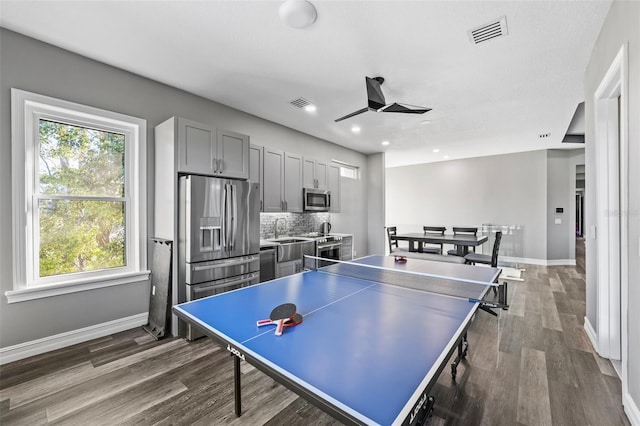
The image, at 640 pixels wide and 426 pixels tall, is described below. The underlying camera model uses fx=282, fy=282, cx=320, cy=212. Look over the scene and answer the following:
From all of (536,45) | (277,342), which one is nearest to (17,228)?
(277,342)

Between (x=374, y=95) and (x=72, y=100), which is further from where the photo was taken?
(x=374, y=95)

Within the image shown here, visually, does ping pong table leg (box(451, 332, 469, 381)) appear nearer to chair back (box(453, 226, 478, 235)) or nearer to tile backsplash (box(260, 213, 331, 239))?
tile backsplash (box(260, 213, 331, 239))

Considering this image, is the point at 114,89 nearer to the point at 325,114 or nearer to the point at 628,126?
the point at 325,114

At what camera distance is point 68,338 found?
273cm

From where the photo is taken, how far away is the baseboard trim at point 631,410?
1656mm

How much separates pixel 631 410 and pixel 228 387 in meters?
2.61

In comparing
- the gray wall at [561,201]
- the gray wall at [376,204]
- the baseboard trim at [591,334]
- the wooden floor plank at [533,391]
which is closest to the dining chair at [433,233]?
the gray wall at [376,204]

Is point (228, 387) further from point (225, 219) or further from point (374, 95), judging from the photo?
point (374, 95)

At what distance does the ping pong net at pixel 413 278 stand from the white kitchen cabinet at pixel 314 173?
2533 millimetres

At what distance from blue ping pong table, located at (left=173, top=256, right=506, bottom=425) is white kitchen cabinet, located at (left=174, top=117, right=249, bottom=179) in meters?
1.88

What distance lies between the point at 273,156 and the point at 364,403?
4074 millimetres

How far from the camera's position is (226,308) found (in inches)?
61.2

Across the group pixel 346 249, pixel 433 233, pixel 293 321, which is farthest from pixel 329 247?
pixel 293 321

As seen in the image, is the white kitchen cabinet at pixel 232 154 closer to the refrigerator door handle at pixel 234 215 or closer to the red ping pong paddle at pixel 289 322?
the refrigerator door handle at pixel 234 215
